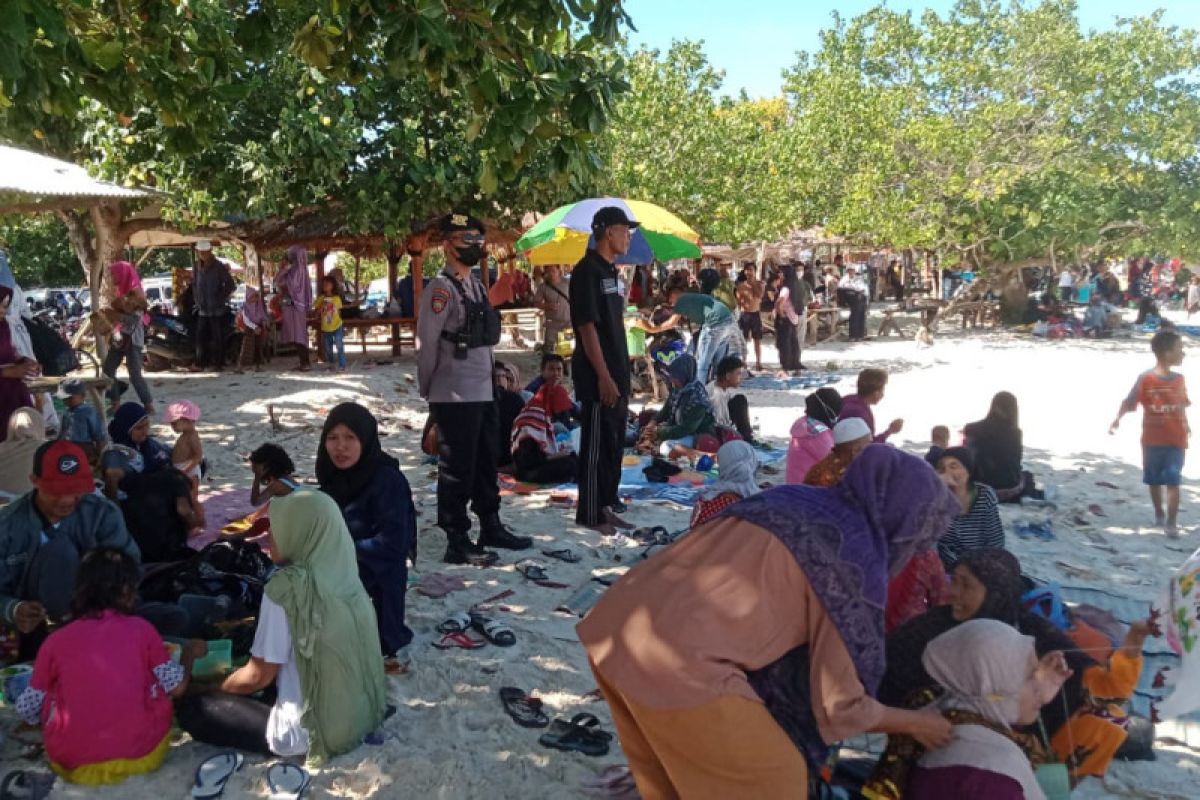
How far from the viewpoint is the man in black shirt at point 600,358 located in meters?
5.65

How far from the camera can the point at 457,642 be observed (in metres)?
4.48

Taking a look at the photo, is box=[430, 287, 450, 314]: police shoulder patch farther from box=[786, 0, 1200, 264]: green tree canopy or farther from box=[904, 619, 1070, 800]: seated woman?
box=[786, 0, 1200, 264]: green tree canopy

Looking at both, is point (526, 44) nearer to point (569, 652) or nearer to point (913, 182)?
point (569, 652)

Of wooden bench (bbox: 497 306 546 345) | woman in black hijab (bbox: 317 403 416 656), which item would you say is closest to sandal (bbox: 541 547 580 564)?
woman in black hijab (bbox: 317 403 416 656)

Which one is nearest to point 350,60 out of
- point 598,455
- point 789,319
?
point 598,455

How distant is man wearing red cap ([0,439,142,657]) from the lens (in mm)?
3928

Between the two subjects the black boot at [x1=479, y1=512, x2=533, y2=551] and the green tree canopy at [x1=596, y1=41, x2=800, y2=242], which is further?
the green tree canopy at [x1=596, y1=41, x2=800, y2=242]

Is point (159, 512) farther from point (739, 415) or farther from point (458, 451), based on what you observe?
point (739, 415)

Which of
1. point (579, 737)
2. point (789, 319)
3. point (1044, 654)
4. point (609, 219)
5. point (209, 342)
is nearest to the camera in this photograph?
point (1044, 654)

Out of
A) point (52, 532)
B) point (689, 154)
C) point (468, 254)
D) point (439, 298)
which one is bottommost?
point (52, 532)

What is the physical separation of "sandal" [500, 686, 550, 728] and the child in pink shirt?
4.19ft

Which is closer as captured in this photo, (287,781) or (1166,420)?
(287,781)

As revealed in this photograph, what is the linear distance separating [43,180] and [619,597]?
21.7 ft

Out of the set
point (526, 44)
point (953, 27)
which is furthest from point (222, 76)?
point (953, 27)
